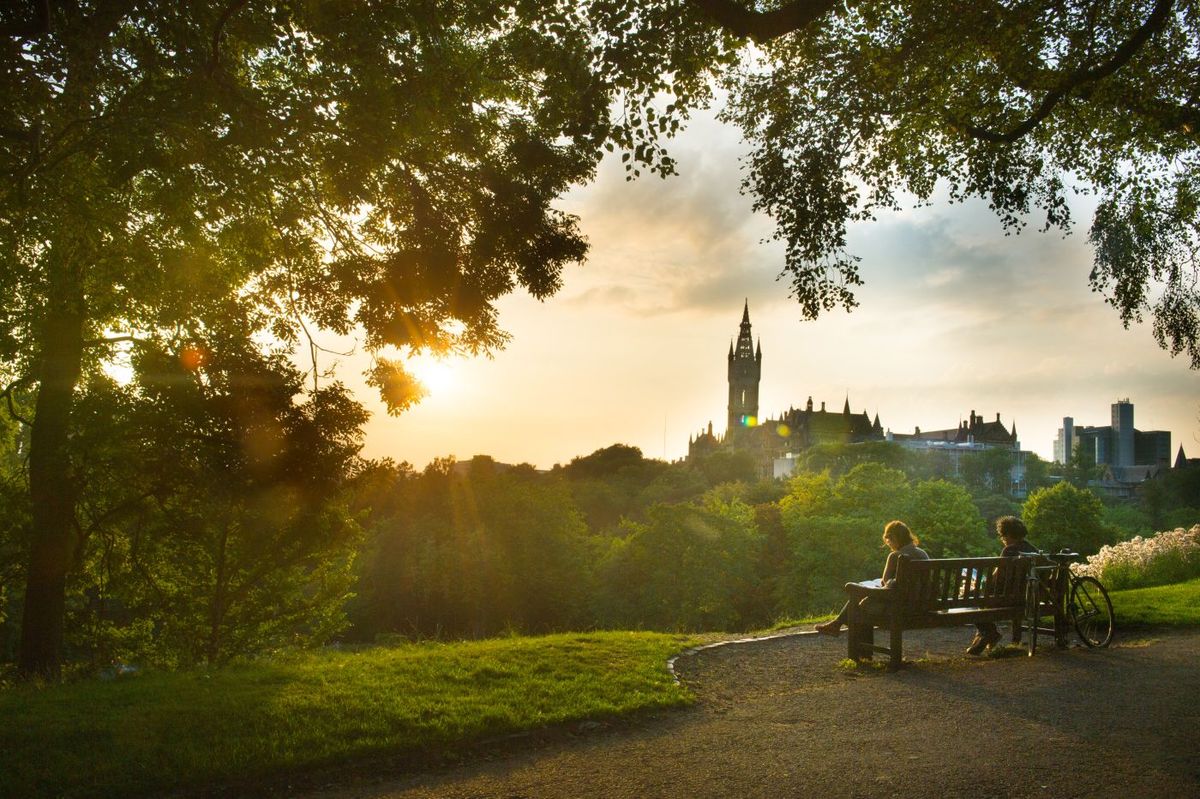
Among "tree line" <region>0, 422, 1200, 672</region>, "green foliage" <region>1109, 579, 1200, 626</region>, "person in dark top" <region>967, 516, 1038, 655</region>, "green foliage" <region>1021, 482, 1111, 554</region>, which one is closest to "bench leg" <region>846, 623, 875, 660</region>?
"person in dark top" <region>967, 516, 1038, 655</region>

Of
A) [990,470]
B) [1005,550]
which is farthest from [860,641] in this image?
[990,470]

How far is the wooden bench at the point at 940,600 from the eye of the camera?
384 inches

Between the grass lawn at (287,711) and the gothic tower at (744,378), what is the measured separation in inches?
6968

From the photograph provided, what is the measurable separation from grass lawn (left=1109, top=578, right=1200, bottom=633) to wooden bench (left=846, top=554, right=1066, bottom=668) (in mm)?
2411

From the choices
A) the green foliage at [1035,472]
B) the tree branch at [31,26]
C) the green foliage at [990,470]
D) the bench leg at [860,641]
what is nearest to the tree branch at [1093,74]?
the bench leg at [860,641]

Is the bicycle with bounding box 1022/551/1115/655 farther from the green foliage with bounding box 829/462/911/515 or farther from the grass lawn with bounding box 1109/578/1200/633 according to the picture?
the green foliage with bounding box 829/462/911/515

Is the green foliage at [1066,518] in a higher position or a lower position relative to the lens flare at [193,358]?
lower

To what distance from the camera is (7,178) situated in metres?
8.74

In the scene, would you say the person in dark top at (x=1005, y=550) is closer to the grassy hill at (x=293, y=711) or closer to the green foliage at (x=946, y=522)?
the grassy hill at (x=293, y=711)

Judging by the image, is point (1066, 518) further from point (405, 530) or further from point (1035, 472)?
point (1035, 472)

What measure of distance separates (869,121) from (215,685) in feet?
32.3

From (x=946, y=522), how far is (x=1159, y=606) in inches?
1909

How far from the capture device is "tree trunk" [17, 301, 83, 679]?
14.0 m

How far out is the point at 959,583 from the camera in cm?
1015
